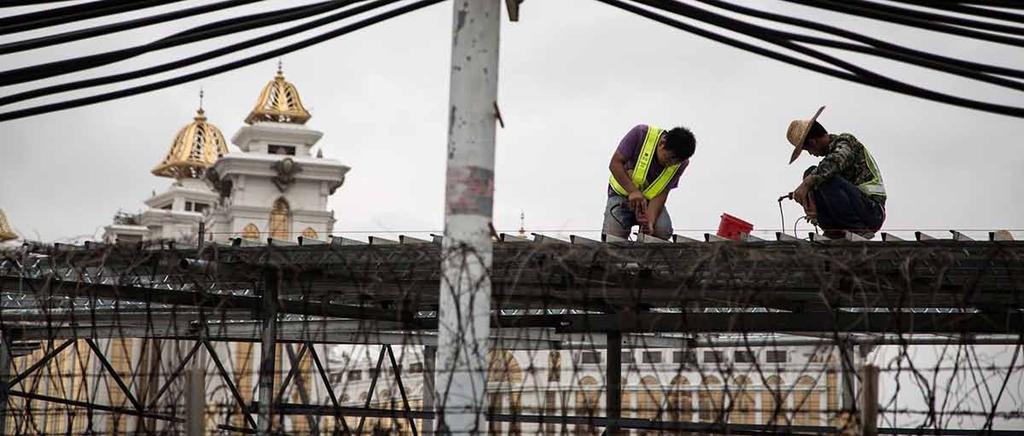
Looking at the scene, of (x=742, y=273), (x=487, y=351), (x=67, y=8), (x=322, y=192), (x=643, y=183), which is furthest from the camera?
(x=322, y=192)

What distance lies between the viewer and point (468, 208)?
816 cm

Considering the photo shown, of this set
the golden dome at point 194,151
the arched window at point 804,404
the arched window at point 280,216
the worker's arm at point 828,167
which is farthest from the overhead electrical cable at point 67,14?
the golden dome at point 194,151

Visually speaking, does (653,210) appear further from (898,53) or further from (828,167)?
(898,53)

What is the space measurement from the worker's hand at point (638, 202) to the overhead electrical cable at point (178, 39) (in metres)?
3.70

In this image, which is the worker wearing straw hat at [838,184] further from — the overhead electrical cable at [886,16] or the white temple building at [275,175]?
the white temple building at [275,175]

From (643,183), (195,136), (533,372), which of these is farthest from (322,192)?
→ (533,372)

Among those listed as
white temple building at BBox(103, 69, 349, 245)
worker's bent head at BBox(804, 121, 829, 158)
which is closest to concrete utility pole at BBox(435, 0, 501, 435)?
worker's bent head at BBox(804, 121, 829, 158)

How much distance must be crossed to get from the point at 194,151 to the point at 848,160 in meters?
74.3

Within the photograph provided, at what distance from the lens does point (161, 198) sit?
83.9 metres

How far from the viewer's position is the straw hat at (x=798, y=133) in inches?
475

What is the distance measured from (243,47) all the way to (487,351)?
7.43 feet

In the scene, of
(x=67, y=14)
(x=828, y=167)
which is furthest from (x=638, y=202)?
(x=67, y=14)

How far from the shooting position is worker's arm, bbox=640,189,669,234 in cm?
1219

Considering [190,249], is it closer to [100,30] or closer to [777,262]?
[100,30]
